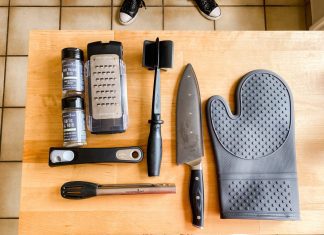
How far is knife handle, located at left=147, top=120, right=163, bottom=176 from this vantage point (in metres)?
0.68

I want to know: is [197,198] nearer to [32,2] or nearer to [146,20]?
[146,20]

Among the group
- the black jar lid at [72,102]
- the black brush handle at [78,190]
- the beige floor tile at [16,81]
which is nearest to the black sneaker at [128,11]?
the beige floor tile at [16,81]

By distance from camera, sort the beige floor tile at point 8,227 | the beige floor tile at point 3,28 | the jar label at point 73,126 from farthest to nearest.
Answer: the beige floor tile at point 3,28 < the beige floor tile at point 8,227 < the jar label at point 73,126

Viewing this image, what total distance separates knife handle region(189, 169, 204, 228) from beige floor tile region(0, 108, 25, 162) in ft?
2.40

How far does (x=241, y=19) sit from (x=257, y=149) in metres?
0.71

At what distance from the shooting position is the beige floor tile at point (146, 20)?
1.21 meters

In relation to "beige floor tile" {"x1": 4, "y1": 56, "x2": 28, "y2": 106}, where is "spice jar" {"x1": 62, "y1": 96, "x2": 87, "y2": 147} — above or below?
below

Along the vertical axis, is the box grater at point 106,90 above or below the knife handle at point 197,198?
above

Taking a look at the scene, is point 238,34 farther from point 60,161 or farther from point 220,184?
point 60,161

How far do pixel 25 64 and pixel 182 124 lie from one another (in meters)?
0.77

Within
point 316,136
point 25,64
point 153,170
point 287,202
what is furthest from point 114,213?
point 25,64

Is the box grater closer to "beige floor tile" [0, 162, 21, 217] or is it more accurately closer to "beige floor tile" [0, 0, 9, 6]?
"beige floor tile" [0, 162, 21, 217]

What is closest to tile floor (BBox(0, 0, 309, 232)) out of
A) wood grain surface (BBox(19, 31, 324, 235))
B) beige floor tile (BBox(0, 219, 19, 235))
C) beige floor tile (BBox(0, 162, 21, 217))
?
beige floor tile (BBox(0, 162, 21, 217))

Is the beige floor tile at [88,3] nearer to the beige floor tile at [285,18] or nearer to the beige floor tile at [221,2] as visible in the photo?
the beige floor tile at [221,2]
